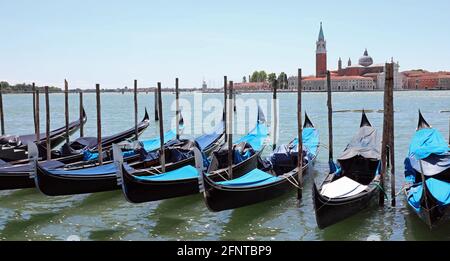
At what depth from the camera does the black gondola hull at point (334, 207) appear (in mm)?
6164

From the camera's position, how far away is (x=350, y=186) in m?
7.15

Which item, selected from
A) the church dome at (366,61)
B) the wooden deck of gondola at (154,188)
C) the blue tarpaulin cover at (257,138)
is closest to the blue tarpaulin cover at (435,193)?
the wooden deck of gondola at (154,188)

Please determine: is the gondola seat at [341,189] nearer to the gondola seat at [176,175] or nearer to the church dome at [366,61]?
the gondola seat at [176,175]

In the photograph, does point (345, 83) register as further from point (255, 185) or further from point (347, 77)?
point (255, 185)

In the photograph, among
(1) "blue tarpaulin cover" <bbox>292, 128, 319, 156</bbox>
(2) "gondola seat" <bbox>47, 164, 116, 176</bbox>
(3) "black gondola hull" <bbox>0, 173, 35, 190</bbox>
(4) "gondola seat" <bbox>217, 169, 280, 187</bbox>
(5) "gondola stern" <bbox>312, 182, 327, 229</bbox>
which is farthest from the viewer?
(1) "blue tarpaulin cover" <bbox>292, 128, 319, 156</bbox>

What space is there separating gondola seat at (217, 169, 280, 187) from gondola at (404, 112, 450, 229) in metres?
1.98

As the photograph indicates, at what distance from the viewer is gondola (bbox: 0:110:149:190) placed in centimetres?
812

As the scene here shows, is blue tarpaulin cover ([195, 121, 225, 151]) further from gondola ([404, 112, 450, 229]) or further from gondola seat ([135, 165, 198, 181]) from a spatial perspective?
gondola ([404, 112, 450, 229])

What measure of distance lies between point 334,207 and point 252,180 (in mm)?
1478

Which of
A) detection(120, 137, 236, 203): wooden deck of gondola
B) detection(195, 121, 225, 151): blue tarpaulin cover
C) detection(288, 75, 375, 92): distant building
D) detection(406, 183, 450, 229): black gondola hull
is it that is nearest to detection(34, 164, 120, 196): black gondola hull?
detection(120, 137, 236, 203): wooden deck of gondola

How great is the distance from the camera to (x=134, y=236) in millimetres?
6547

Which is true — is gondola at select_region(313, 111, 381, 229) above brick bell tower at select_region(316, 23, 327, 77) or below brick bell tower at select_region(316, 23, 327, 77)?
below

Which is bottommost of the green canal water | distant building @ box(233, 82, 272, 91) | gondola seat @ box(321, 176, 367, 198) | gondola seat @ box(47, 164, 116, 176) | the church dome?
the green canal water
